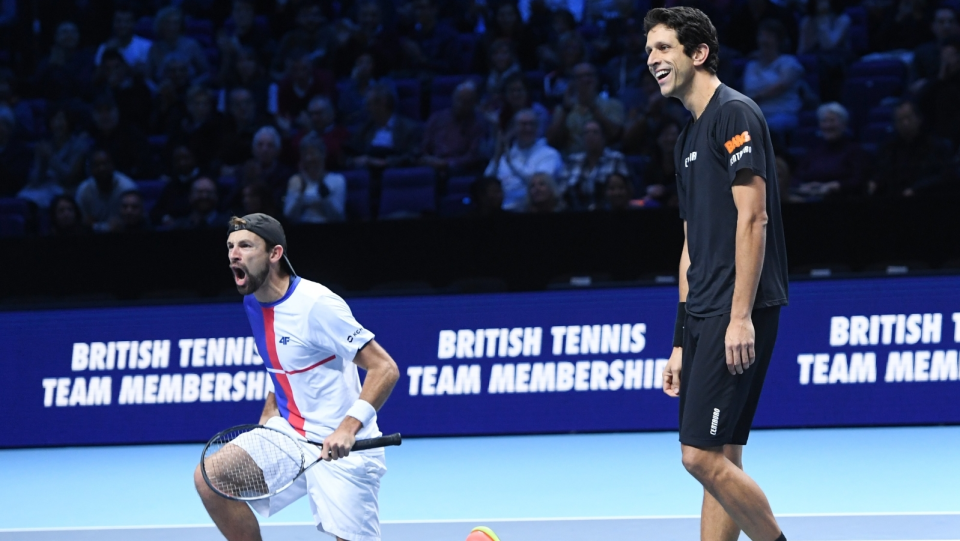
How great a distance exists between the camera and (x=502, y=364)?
8.28 meters

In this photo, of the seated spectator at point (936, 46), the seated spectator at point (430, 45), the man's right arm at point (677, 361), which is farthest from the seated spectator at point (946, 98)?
the man's right arm at point (677, 361)

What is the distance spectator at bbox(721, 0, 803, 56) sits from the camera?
A: 11.0m

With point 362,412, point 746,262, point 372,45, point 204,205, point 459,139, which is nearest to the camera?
point 746,262

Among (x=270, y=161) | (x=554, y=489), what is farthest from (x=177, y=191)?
(x=554, y=489)

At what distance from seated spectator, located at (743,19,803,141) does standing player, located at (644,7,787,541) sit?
6.69 metres

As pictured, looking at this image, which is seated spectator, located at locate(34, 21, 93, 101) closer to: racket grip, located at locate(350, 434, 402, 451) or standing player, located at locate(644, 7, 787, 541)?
racket grip, located at locate(350, 434, 402, 451)

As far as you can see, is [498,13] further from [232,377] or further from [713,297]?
[713,297]

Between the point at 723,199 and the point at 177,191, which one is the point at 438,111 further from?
the point at 723,199

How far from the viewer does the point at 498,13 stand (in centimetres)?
1162

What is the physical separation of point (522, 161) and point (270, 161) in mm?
2241

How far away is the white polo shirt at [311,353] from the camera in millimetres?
4203

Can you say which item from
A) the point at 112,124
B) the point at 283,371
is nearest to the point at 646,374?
the point at 283,371

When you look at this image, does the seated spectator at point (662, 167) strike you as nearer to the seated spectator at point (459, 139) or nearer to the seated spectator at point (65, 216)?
the seated spectator at point (459, 139)

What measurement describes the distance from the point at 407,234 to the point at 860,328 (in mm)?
3252
